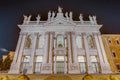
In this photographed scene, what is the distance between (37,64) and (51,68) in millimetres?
2840

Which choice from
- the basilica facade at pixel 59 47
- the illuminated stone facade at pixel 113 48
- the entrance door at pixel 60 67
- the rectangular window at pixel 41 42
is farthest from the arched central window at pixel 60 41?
the illuminated stone facade at pixel 113 48

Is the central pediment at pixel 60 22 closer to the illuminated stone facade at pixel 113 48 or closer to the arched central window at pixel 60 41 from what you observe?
the arched central window at pixel 60 41

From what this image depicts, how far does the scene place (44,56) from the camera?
28.1 metres

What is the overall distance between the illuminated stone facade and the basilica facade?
3.02m

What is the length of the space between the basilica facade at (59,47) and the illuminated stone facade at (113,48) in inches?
119

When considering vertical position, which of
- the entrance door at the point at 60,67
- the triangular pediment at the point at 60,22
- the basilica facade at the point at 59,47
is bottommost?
the entrance door at the point at 60,67

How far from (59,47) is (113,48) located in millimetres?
12063

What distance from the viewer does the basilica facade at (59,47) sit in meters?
27.3

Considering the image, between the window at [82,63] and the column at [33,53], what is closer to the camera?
the column at [33,53]

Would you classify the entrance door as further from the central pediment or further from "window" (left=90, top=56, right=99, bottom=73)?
the central pediment

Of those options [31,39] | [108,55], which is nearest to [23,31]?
[31,39]

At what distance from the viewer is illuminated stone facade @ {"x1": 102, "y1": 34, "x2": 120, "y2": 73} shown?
31.1 m

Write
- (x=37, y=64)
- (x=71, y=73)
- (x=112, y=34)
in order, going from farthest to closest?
1. (x=112, y=34)
2. (x=37, y=64)
3. (x=71, y=73)

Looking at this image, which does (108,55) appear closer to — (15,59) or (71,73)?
(71,73)
